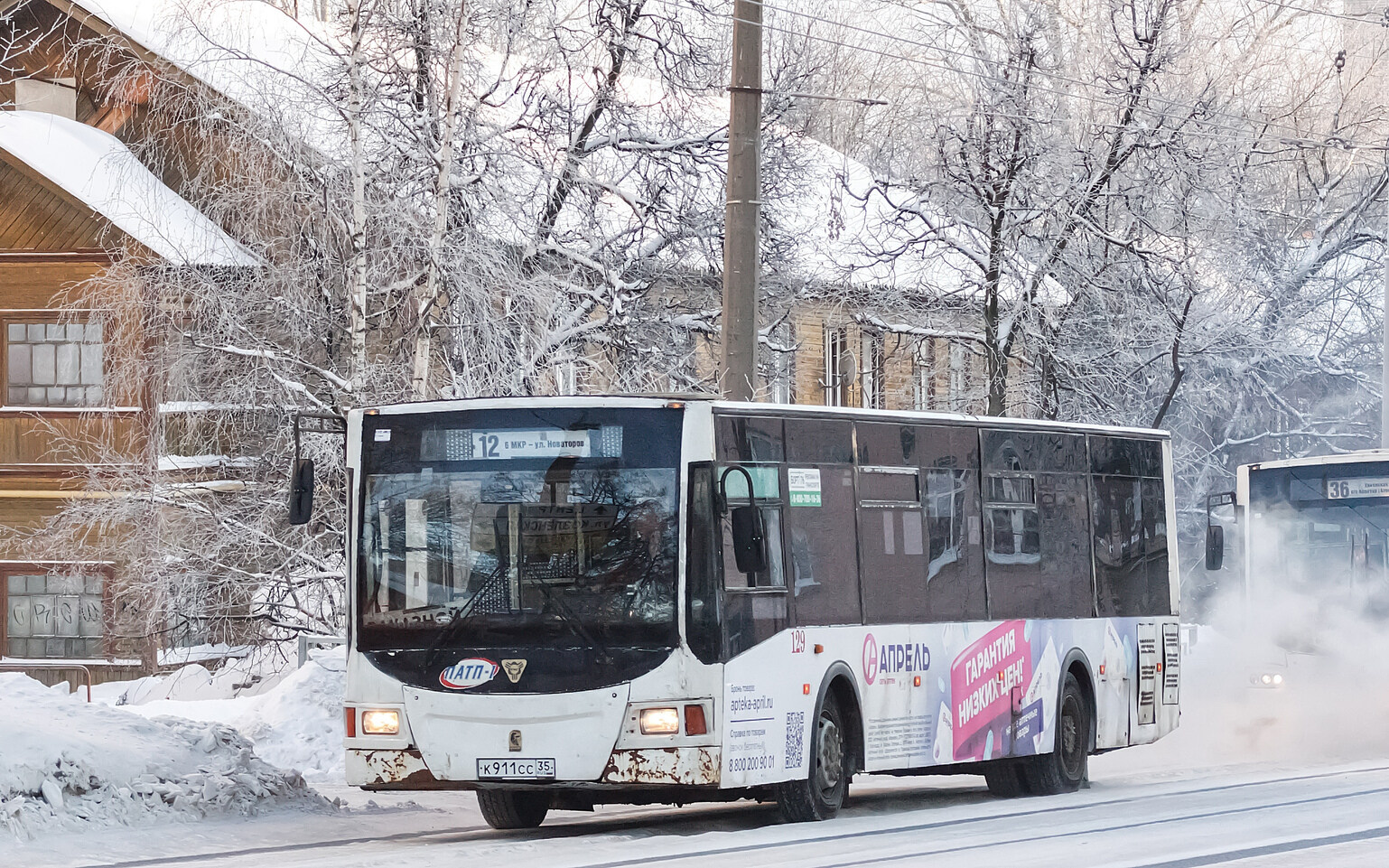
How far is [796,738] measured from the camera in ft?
42.7

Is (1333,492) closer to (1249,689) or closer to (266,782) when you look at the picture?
(1249,689)

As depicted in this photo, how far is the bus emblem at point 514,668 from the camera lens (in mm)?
12219

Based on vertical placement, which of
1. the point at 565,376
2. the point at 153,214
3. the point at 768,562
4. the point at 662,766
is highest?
the point at 153,214

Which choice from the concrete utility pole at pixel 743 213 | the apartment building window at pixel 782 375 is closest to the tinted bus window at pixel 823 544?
the concrete utility pole at pixel 743 213

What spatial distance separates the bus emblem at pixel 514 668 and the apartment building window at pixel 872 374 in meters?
22.0

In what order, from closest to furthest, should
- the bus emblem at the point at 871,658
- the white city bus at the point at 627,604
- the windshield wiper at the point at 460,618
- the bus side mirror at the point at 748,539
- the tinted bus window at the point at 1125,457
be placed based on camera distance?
the bus side mirror at the point at 748,539 → the white city bus at the point at 627,604 → the windshield wiper at the point at 460,618 → the bus emblem at the point at 871,658 → the tinted bus window at the point at 1125,457

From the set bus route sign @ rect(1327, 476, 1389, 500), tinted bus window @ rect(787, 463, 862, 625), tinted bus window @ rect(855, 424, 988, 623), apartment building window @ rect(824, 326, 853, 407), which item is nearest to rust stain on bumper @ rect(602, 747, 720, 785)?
tinted bus window @ rect(787, 463, 862, 625)

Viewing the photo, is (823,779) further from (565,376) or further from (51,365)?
(51,365)

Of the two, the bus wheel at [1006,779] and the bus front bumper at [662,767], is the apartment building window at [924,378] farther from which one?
the bus front bumper at [662,767]

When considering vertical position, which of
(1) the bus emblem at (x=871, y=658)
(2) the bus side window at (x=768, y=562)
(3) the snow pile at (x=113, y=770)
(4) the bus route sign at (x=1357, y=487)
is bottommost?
(3) the snow pile at (x=113, y=770)

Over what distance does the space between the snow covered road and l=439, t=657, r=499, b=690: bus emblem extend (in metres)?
0.94

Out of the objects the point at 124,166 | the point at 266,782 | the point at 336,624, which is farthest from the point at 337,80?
the point at 266,782

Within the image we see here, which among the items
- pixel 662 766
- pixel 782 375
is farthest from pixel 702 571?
pixel 782 375

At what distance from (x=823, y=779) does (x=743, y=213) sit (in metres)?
5.18
